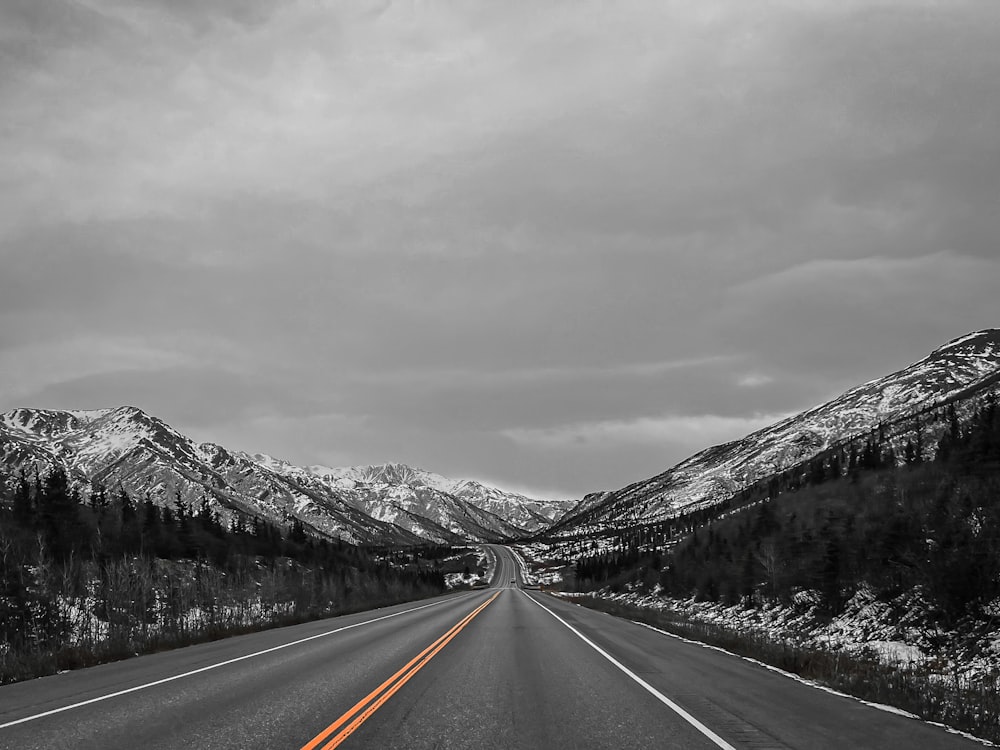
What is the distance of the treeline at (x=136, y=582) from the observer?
83.5ft

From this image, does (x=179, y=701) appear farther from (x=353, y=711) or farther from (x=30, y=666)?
(x=30, y=666)

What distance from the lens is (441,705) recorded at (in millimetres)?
10016

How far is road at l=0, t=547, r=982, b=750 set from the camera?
26.7ft

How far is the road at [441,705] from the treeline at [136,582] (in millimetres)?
5081

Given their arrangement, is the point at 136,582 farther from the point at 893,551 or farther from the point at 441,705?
the point at 893,551

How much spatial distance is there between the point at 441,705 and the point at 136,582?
126 feet

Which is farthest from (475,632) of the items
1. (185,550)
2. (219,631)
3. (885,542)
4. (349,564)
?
(349,564)

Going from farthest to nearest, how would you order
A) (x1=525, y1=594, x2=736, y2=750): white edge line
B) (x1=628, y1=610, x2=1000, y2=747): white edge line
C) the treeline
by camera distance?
the treeline < (x1=628, y1=610, x2=1000, y2=747): white edge line < (x1=525, y1=594, x2=736, y2=750): white edge line

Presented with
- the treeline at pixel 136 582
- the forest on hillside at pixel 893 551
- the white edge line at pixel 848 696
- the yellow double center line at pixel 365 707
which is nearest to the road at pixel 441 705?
the yellow double center line at pixel 365 707

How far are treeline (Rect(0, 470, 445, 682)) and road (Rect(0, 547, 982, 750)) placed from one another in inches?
200

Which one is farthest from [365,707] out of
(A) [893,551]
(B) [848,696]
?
(A) [893,551]

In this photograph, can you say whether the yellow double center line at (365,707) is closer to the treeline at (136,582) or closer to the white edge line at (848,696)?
the white edge line at (848,696)

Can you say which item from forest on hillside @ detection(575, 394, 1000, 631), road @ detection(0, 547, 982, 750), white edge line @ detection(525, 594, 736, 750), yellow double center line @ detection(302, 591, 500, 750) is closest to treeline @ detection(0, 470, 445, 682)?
road @ detection(0, 547, 982, 750)

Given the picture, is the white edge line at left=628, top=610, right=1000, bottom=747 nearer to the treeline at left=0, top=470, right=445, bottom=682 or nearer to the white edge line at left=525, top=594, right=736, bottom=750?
the white edge line at left=525, top=594, right=736, bottom=750
